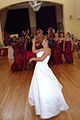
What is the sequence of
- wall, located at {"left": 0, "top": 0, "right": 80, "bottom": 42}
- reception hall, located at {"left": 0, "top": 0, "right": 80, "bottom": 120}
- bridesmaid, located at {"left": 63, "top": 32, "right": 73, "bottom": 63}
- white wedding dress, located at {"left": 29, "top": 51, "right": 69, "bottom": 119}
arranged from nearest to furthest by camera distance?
white wedding dress, located at {"left": 29, "top": 51, "right": 69, "bottom": 119}, reception hall, located at {"left": 0, "top": 0, "right": 80, "bottom": 120}, bridesmaid, located at {"left": 63, "top": 32, "right": 73, "bottom": 63}, wall, located at {"left": 0, "top": 0, "right": 80, "bottom": 42}

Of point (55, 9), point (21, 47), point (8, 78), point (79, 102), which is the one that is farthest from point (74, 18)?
point (79, 102)

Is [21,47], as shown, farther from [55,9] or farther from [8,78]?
[55,9]

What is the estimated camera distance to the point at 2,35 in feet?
36.6

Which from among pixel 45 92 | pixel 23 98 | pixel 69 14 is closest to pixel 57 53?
pixel 23 98

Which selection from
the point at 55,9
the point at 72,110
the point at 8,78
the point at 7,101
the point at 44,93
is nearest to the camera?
the point at 44,93

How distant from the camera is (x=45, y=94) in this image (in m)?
2.75

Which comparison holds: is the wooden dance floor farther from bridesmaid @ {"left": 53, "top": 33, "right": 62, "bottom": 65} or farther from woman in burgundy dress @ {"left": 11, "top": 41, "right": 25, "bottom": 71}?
bridesmaid @ {"left": 53, "top": 33, "right": 62, "bottom": 65}

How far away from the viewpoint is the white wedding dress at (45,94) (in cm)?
270

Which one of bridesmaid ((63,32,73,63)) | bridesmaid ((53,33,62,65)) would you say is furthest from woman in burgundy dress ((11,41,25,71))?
bridesmaid ((63,32,73,63))

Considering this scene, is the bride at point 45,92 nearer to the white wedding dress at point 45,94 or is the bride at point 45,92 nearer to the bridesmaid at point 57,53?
the white wedding dress at point 45,94

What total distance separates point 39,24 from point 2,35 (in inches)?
176

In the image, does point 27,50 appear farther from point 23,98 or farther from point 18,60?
point 23,98

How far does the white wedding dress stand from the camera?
2703 mm

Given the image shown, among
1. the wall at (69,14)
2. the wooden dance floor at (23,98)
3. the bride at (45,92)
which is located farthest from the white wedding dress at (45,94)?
the wall at (69,14)
